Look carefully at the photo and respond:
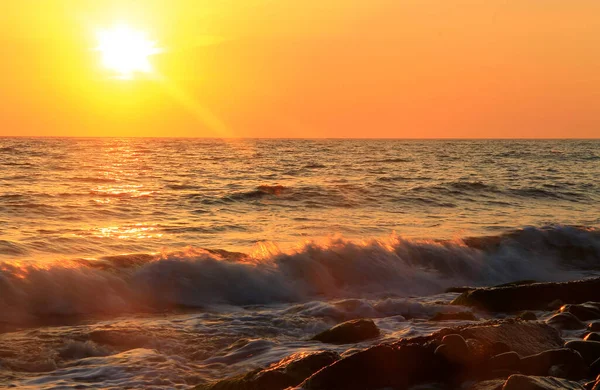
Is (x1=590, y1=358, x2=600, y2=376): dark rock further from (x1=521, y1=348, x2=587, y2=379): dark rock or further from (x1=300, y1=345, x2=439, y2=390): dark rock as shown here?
(x1=300, y1=345, x2=439, y2=390): dark rock

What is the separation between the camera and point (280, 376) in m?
6.68

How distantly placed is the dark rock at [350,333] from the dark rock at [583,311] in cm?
301

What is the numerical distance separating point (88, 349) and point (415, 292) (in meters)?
7.12

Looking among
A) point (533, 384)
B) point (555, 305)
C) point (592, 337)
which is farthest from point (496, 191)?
point (533, 384)

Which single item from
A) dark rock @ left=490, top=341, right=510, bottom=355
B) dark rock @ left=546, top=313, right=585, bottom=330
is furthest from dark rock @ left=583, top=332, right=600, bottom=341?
dark rock @ left=490, top=341, right=510, bottom=355

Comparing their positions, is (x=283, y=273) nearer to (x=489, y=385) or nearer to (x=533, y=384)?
(x=489, y=385)

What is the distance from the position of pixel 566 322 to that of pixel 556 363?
2.36 metres

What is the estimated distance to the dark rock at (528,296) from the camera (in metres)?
10.9

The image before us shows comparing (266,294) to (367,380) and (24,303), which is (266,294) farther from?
(367,380)

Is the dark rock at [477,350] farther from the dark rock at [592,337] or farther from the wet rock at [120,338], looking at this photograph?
the wet rock at [120,338]

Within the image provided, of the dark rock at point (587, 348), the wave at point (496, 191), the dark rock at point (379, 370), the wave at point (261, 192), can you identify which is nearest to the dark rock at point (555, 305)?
the dark rock at point (587, 348)

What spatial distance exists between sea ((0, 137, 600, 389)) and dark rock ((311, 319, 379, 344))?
217 mm

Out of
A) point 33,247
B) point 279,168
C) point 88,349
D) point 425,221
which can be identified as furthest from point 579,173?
point 88,349

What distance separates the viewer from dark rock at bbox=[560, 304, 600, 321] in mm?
9766
